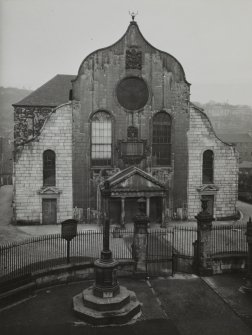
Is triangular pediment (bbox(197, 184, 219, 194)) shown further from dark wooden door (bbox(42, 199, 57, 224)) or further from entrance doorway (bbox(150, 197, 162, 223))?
dark wooden door (bbox(42, 199, 57, 224))

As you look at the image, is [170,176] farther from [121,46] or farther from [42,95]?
[42,95]

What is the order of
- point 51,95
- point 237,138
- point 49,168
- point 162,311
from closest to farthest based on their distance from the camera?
1. point 162,311
2. point 49,168
3. point 51,95
4. point 237,138

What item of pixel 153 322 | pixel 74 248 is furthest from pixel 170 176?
pixel 153 322

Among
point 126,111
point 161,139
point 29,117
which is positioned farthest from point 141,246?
point 29,117

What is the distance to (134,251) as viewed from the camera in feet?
46.6

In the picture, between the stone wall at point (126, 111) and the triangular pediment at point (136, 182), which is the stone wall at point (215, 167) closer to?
the stone wall at point (126, 111)

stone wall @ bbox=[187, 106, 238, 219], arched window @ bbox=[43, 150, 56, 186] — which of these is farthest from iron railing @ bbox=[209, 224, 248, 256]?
arched window @ bbox=[43, 150, 56, 186]

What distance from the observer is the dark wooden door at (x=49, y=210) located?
23891mm

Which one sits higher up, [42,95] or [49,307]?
[42,95]

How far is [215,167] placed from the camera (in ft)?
83.6

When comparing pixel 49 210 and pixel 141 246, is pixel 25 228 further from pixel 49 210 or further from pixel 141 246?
pixel 141 246

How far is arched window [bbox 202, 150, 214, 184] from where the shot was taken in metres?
25.6

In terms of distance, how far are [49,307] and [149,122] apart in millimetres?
15748

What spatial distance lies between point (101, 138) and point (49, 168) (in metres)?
4.05
